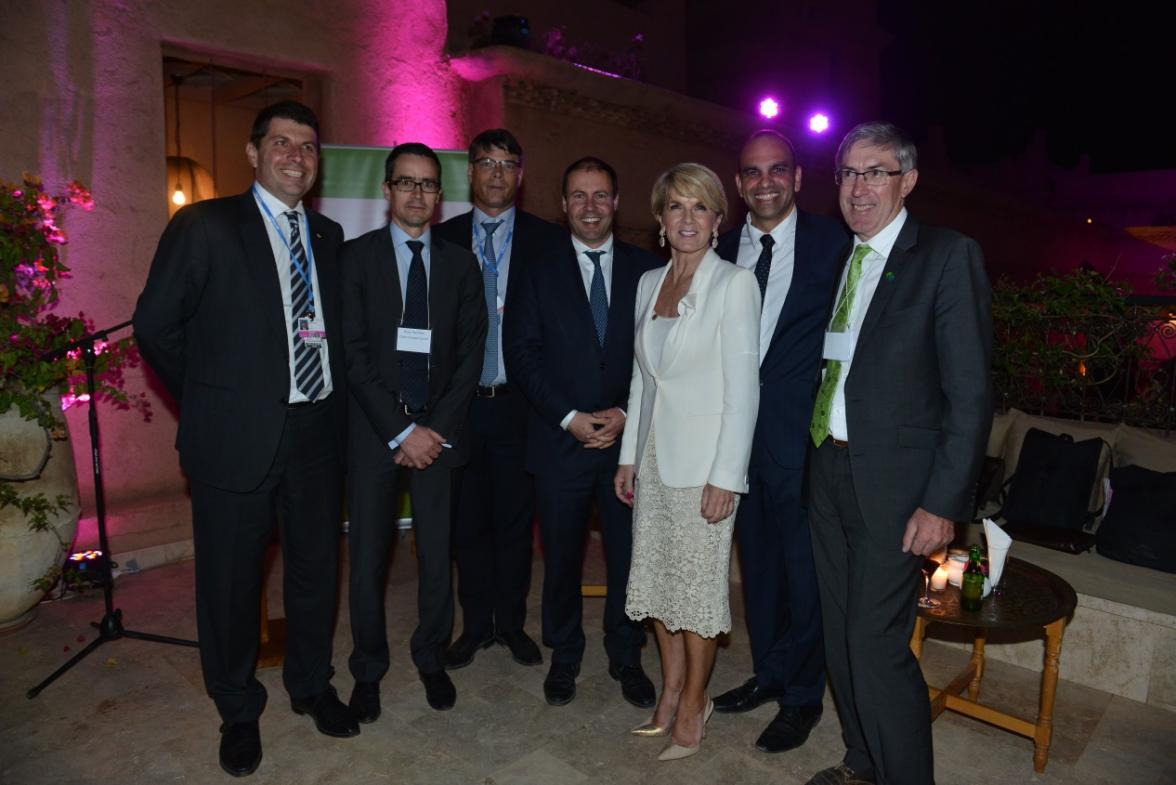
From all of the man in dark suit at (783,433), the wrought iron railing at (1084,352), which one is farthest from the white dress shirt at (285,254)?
the wrought iron railing at (1084,352)

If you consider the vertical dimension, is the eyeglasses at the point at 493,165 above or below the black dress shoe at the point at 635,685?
above

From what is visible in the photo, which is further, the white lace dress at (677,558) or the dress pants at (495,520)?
the dress pants at (495,520)

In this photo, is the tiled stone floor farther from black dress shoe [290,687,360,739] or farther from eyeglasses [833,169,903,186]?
eyeglasses [833,169,903,186]

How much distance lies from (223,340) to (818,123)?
869 cm

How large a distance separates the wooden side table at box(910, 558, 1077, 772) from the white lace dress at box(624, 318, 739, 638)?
704 mm

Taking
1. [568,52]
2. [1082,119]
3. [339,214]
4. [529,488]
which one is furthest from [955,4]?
[529,488]

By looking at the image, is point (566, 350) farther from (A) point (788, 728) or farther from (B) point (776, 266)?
(A) point (788, 728)

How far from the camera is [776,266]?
2.94 meters

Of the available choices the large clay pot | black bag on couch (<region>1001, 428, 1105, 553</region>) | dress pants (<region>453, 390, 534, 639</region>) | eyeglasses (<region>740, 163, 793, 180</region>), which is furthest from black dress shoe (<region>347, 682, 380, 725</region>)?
black bag on couch (<region>1001, 428, 1105, 553</region>)

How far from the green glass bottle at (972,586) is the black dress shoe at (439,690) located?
1881 mm

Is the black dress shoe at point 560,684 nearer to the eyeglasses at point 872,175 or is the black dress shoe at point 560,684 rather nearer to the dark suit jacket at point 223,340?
the dark suit jacket at point 223,340

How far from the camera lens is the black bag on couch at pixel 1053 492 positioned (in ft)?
12.1

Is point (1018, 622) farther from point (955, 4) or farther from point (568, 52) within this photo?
point (955, 4)

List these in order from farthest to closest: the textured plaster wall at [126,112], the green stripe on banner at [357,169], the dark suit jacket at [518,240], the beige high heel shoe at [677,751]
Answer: the green stripe on banner at [357,169] → the textured plaster wall at [126,112] → the dark suit jacket at [518,240] → the beige high heel shoe at [677,751]
